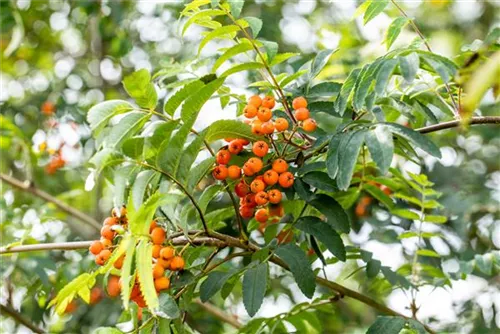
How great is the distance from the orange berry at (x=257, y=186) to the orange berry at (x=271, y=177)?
0.01 meters

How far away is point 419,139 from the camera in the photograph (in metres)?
1.46

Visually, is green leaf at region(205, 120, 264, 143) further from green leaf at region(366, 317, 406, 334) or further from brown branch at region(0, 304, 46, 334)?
brown branch at region(0, 304, 46, 334)

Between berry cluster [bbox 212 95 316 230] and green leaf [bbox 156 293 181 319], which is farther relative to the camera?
berry cluster [bbox 212 95 316 230]

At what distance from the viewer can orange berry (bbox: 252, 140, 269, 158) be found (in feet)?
5.41

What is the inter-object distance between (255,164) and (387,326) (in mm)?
478

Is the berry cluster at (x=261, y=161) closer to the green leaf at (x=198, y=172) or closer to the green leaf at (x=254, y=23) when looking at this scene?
the green leaf at (x=198, y=172)

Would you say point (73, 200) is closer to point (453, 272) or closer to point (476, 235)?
point (476, 235)

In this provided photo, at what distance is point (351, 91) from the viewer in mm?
1646

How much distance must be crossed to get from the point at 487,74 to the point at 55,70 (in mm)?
4054

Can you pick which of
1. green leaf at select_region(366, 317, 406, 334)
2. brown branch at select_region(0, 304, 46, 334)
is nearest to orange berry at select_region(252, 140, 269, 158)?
green leaf at select_region(366, 317, 406, 334)

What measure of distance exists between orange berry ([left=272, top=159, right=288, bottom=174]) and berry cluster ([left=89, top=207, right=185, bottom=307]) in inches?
11.5

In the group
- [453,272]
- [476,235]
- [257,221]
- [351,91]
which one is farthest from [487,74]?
[476,235]

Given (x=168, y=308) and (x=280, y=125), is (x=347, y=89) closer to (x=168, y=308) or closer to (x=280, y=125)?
(x=280, y=125)

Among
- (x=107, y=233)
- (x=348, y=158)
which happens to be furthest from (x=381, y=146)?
(x=107, y=233)
